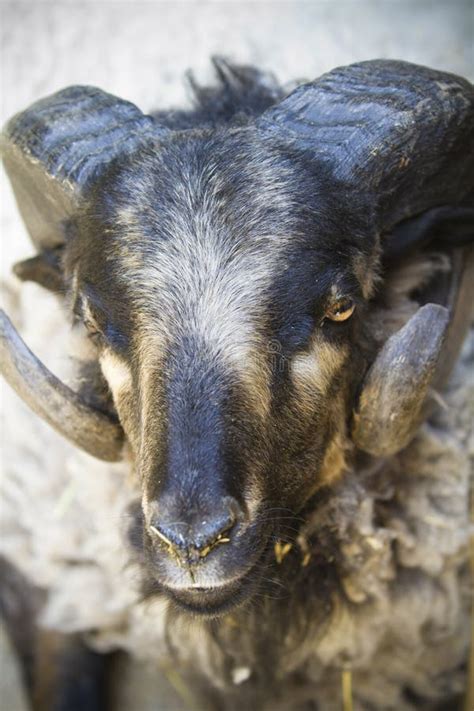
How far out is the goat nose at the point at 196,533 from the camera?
2090 millimetres

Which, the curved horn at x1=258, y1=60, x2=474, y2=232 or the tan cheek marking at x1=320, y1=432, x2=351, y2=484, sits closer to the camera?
the curved horn at x1=258, y1=60, x2=474, y2=232

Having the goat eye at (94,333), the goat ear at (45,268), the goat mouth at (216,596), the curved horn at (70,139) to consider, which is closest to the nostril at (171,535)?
the goat mouth at (216,596)

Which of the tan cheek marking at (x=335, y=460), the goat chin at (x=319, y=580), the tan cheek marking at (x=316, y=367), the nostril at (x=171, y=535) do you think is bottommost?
the goat chin at (x=319, y=580)

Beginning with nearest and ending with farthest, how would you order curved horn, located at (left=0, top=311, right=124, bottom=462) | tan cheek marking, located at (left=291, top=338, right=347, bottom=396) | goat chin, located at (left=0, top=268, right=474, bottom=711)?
tan cheek marking, located at (left=291, top=338, right=347, bottom=396) → curved horn, located at (left=0, top=311, right=124, bottom=462) → goat chin, located at (left=0, top=268, right=474, bottom=711)

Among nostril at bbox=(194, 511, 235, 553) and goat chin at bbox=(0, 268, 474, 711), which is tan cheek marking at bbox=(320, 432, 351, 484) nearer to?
goat chin at bbox=(0, 268, 474, 711)

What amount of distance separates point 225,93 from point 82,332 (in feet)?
3.45

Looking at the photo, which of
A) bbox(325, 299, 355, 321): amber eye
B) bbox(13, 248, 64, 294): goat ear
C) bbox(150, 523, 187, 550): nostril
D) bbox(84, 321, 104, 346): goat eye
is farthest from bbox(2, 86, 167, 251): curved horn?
bbox(150, 523, 187, 550): nostril

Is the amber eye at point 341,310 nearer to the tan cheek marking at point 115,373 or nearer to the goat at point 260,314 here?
the goat at point 260,314

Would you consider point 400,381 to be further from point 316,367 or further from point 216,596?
point 216,596

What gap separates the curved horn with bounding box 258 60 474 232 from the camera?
2.53 metres

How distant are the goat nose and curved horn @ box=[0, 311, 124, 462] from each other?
0.77 metres

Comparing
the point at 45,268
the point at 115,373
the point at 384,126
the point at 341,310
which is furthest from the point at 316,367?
the point at 45,268

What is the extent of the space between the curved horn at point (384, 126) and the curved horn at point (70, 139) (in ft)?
1.48

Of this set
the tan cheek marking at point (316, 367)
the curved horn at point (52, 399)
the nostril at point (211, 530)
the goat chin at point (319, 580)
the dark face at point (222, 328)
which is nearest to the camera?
the nostril at point (211, 530)
